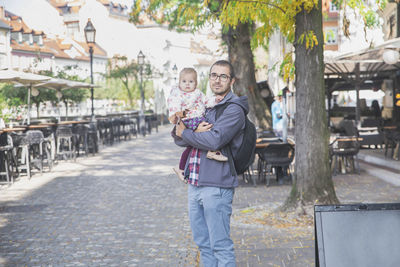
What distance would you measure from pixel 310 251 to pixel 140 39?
311ft

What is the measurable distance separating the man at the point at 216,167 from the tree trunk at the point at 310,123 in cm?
338

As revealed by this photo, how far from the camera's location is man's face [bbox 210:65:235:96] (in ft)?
11.8

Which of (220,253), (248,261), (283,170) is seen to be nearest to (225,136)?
(220,253)

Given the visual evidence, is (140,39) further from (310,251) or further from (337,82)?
(310,251)

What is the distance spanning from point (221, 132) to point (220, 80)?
0.38 meters

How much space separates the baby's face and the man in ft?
0.47

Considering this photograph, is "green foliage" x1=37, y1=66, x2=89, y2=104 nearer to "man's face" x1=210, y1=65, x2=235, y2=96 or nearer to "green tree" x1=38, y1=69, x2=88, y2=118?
"green tree" x1=38, y1=69, x2=88, y2=118

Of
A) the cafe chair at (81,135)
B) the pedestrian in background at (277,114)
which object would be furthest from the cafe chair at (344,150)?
the cafe chair at (81,135)

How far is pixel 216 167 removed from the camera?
3576 mm

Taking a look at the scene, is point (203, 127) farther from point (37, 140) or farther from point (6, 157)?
point (37, 140)

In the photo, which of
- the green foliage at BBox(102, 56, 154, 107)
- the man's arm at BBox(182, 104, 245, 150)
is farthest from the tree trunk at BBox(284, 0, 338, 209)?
the green foliage at BBox(102, 56, 154, 107)

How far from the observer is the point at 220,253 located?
3.62 m

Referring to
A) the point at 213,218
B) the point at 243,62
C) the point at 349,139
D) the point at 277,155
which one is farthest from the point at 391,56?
the point at 213,218

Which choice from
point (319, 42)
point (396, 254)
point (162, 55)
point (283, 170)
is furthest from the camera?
point (162, 55)
